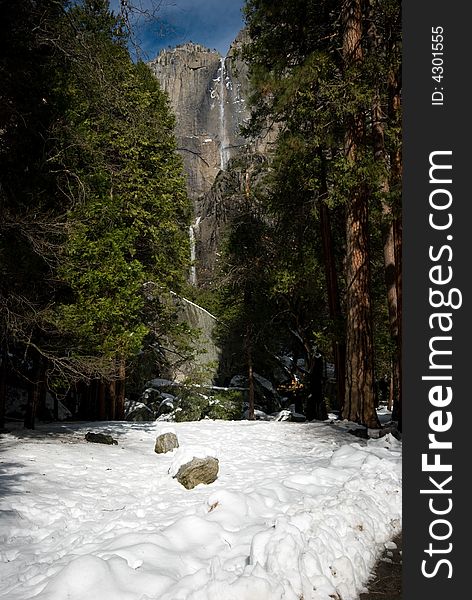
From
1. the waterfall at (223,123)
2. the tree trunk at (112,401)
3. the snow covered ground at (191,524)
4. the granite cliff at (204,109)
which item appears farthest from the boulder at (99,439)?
the waterfall at (223,123)

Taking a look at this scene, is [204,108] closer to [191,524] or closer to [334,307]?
[334,307]

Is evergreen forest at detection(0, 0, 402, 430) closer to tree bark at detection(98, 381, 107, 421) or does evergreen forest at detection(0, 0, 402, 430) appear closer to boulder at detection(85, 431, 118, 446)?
tree bark at detection(98, 381, 107, 421)

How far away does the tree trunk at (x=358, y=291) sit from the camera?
9.26 metres

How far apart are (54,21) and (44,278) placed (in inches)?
149

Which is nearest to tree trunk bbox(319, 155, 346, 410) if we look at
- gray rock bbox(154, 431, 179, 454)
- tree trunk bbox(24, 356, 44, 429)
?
gray rock bbox(154, 431, 179, 454)

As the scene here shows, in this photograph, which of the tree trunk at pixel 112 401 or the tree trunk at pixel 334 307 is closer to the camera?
the tree trunk at pixel 334 307

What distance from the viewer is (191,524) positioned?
3.71 m

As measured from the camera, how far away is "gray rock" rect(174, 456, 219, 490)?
18.3 feet

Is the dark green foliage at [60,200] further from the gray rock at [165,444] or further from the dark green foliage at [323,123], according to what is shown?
the dark green foliage at [323,123]

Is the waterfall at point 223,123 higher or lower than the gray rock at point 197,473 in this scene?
higher

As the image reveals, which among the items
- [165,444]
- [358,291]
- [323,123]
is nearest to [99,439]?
[165,444]

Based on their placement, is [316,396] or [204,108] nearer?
[316,396]

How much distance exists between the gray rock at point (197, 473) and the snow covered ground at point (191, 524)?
0.48 feet

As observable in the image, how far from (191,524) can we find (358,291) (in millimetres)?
6677
